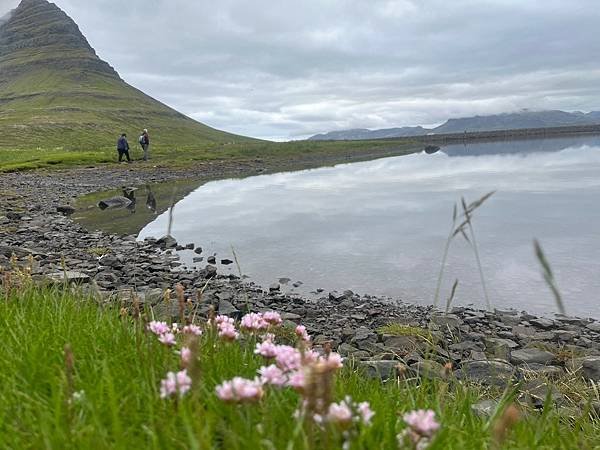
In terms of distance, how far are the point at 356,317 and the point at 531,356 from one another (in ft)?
12.4

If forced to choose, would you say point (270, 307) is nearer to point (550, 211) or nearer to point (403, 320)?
point (403, 320)

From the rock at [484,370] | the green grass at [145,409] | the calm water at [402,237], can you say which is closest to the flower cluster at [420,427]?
the green grass at [145,409]

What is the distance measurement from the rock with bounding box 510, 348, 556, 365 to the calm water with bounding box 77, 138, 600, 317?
3880mm

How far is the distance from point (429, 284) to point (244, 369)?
12.8m

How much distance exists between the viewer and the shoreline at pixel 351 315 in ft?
27.1

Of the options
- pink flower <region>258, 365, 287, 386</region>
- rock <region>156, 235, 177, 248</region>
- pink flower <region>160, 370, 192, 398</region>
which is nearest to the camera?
pink flower <region>160, 370, 192, 398</region>

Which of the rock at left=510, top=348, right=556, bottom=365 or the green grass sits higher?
the green grass

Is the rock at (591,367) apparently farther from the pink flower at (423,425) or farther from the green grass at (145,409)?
the pink flower at (423,425)

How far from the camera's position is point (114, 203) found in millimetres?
30797

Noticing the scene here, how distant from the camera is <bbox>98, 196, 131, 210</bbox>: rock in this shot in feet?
98.7

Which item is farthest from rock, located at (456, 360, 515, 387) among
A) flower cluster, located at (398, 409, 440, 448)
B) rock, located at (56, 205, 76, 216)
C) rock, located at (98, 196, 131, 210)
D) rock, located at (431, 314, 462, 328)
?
rock, located at (98, 196, 131, 210)

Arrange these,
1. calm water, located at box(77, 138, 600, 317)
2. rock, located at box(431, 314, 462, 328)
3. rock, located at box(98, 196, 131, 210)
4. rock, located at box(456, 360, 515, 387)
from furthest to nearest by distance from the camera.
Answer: rock, located at box(98, 196, 131, 210), calm water, located at box(77, 138, 600, 317), rock, located at box(431, 314, 462, 328), rock, located at box(456, 360, 515, 387)

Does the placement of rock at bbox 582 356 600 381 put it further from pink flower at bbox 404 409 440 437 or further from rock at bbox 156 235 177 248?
rock at bbox 156 235 177 248

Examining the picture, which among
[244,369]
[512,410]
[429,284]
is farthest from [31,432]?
[429,284]
